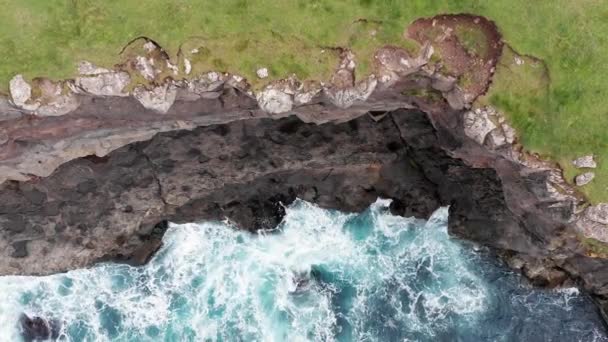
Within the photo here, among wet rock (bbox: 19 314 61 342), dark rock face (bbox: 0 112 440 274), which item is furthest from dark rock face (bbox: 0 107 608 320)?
wet rock (bbox: 19 314 61 342)

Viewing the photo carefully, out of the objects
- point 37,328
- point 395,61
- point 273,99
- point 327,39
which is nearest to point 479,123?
point 395,61

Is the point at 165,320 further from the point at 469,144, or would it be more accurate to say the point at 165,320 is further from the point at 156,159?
the point at 469,144

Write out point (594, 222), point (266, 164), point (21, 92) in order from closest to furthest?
1. point (21, 92)
2. point (594, 222)
3. point (266, 164)

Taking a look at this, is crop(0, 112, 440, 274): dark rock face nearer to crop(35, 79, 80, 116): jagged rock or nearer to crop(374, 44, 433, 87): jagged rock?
crop(374, 44, 433, 87): jagged rock

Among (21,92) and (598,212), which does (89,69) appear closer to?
(21,92)

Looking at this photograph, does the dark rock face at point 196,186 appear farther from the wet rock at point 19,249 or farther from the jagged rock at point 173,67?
the jagged rock at point 173,67

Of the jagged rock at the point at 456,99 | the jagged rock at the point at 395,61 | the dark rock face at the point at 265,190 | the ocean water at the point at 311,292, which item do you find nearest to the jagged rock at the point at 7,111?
the dark rock face at the point at 265,190
